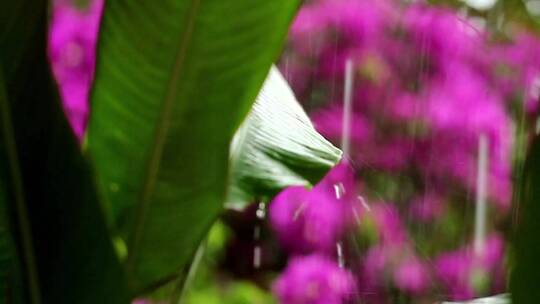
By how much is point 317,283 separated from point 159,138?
0.88 feet

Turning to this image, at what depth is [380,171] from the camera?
0.67m

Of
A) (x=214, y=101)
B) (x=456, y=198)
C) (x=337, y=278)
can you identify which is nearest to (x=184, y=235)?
(x=214, y=101)

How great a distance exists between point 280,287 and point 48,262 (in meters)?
0.33

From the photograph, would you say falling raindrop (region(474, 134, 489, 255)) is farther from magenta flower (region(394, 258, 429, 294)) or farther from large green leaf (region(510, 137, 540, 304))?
large green leaf (region(510, 137, 540, 304))

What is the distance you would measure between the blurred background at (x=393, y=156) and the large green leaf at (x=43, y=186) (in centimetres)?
26

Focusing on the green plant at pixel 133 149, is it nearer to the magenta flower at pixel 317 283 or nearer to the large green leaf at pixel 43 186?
the large green leaf at pixel 43 186

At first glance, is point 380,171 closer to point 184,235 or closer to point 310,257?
point 310,257

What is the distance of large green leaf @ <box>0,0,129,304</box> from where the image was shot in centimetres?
32

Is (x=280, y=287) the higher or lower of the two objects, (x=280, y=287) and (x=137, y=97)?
the lower

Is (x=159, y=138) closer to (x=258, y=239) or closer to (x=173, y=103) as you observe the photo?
(x=173, y=103)

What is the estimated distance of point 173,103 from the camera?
15.6 inches

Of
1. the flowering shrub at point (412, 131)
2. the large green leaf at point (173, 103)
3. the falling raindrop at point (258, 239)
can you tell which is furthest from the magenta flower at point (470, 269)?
the large green leaf at point (173, 103)

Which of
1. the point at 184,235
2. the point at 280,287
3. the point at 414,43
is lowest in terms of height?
the point at 280,287

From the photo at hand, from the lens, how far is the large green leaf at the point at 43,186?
1.06 ft
